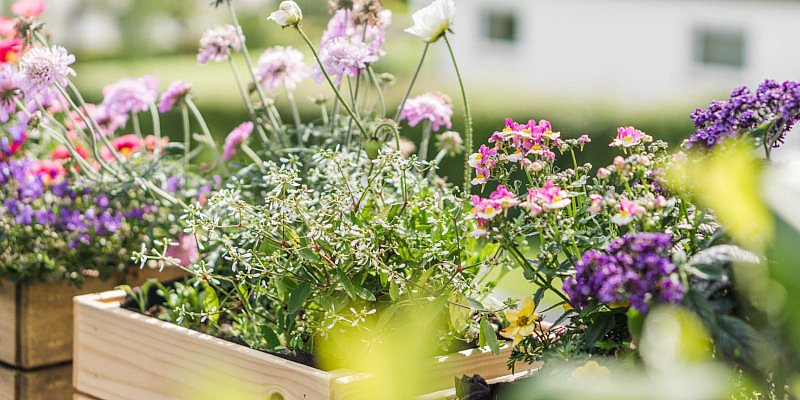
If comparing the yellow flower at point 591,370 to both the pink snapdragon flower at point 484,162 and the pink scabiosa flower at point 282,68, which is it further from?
the pink scabiosa flower at point 282,68

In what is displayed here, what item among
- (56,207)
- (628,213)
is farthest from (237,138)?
(628,213)

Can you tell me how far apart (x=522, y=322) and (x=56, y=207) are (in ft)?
4.37

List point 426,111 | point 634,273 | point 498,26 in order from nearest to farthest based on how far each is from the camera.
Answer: point 634,273
point 426,111
point 498,26

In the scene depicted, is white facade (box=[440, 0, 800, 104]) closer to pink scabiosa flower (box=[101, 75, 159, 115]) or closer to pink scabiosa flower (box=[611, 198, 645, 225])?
pink scabiosa flower (box=[101, 75, 159, 115])

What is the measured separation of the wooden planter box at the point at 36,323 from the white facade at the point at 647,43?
8.45m

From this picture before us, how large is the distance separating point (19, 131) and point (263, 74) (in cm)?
83

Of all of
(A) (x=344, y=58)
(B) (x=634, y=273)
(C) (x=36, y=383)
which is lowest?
(C) (x=36, y=383)

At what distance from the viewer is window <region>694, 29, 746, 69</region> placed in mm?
11602

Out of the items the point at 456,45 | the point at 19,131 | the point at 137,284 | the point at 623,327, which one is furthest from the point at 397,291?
the point at 456,45

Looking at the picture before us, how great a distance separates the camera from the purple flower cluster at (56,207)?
6.99ft

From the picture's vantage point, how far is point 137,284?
2.17m

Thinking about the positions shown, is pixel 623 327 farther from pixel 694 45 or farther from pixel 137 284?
pixel 694 45

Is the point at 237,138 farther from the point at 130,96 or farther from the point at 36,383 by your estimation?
the point at 36,383

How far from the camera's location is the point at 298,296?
1392 mm
